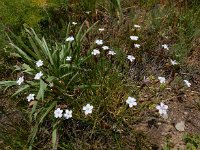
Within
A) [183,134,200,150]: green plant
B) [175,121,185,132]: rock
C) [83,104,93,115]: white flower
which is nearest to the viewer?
[83,104,93,115]: white flower

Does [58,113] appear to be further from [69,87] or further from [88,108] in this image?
[69,87]

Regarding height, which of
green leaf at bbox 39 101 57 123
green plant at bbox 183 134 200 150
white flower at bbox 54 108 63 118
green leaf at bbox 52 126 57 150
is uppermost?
white flower at bbox 54 108 63 118

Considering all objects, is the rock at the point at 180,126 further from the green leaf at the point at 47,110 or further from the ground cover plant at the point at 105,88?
the green leaf at the point at 47,110

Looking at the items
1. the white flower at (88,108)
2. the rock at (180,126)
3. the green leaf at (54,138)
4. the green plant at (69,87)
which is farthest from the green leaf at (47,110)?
the rock at (180,126)

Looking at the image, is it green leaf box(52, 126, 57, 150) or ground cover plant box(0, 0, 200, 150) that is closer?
green leaf box(52, 126, 57, 150)

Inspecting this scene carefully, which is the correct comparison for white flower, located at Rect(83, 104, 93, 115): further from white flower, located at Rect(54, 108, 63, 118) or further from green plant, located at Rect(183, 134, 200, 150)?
green plant, located at Rect(183, 134, 200, 150)

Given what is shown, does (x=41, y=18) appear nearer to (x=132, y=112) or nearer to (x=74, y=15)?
(x=74, y=15)

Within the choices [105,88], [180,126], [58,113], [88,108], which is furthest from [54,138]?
[180,126]

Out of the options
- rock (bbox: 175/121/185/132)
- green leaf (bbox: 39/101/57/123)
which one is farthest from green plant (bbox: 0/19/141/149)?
rock (bbox: 175/121/185/132)
